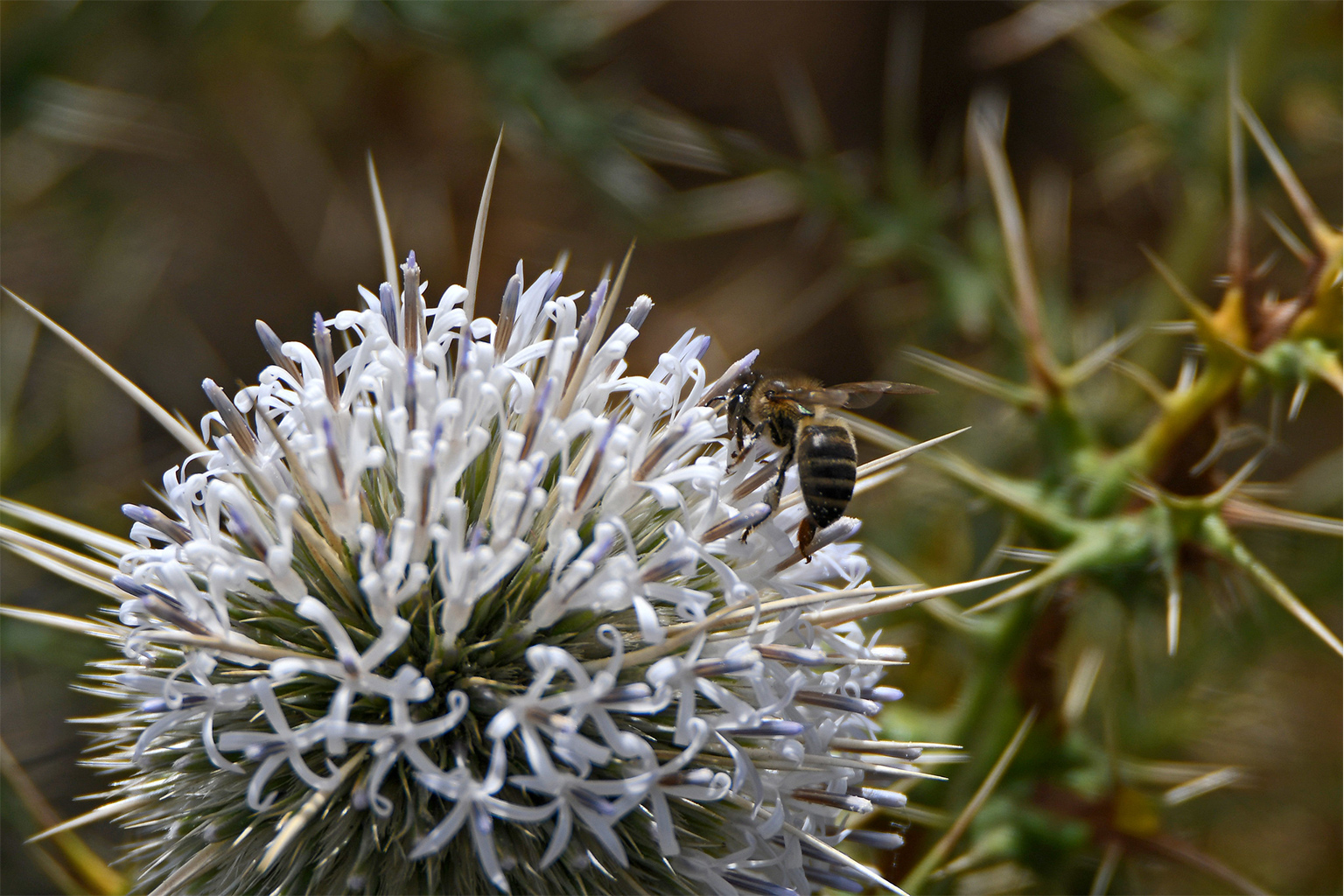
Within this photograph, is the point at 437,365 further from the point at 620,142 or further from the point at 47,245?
the point at 47,245

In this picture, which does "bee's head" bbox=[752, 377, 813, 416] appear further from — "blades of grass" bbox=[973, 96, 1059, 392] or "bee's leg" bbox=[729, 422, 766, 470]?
"blades of grass" bbox=[973, 96, 1059, 392]

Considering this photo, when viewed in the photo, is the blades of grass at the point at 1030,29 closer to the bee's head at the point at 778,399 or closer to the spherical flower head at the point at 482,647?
the bee's head at the point at 778,399

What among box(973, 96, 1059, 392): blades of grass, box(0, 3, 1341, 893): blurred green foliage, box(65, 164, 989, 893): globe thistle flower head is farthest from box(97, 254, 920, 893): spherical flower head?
box(973, 96, 1059, 392): blades of grass

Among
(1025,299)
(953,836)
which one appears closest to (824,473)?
(953,836)

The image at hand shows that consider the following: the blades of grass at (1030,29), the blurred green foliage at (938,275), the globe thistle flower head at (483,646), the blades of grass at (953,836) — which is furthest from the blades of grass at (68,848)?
the blades of grass at (1030,29)

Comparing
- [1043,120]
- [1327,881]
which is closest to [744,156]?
[1043,120]
